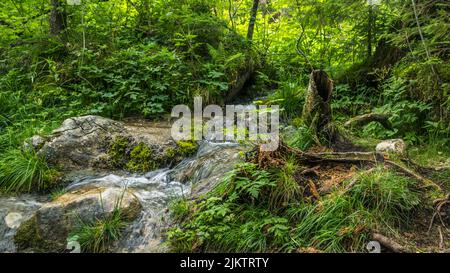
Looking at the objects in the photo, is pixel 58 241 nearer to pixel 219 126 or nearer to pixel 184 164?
pixel 184 164

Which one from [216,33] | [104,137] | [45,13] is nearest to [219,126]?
[104,137]

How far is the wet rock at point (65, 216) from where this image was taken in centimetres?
413

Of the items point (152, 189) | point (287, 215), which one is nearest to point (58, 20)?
point (152, 189)

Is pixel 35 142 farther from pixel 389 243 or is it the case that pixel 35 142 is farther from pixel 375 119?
pixel 375 119

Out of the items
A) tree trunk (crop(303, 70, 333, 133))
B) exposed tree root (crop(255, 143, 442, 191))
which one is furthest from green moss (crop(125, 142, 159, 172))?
tree trunk (crop(303, 70, 333, 133))

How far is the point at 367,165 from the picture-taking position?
4.41 meters

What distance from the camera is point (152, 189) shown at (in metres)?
5.27

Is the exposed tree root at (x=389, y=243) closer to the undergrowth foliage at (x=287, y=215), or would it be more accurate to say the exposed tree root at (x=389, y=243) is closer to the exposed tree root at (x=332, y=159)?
the undergrowth foliage at (x=287, y=215)

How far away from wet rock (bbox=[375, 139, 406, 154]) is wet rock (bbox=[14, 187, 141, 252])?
123 inches

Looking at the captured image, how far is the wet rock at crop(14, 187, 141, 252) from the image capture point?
4129 millimetres

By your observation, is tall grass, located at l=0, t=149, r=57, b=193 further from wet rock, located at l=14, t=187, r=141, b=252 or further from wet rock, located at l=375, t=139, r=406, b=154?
wet rock, located at l=375, t=139, r=406, b=154

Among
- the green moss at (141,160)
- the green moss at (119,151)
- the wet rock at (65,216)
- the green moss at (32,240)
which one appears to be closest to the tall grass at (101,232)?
the wet rock at (65,216)

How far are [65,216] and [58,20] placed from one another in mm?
6454
